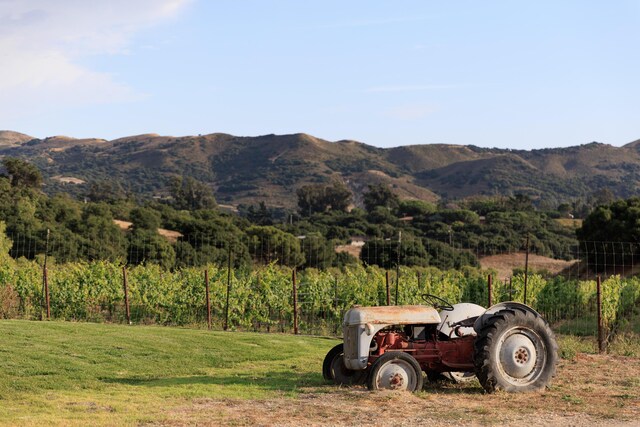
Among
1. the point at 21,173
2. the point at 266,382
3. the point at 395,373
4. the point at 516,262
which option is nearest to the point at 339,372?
the point at 266,382

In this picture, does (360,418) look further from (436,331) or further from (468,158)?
(468,158)

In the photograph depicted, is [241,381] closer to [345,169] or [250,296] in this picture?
[250,296]

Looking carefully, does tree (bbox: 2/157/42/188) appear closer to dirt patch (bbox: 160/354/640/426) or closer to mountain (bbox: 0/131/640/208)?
mountain (bbox: 0/131/640/208)

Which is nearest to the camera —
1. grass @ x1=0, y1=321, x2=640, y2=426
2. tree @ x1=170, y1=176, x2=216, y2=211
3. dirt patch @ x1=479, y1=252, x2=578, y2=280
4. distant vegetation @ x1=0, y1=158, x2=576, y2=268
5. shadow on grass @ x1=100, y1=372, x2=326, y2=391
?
grass @ x1=0, y1=321, x2=640, y2=426

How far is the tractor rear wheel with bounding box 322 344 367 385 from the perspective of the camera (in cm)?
1250

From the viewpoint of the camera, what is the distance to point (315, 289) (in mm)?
27062

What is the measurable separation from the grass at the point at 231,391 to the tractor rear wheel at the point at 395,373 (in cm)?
25

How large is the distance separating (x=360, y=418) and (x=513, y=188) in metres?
144

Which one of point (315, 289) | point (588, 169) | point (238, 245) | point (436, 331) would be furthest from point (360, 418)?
point (588, 169)

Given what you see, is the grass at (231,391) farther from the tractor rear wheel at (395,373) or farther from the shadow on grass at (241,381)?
the tractor rear wheel at (395,373)

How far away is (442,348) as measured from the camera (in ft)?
40.3

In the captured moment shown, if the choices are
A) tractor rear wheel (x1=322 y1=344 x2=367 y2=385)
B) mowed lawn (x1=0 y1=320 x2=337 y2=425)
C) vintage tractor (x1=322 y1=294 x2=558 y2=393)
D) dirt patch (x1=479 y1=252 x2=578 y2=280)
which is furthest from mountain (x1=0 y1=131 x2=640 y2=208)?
vintage tractor (x1=322 y1=294 x2=558 y2=393)

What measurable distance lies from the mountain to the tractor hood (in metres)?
118

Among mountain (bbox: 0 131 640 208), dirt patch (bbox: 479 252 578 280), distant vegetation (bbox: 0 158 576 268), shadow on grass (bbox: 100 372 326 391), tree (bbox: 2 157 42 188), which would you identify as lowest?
shadow on grass (bbox: 100 372 326 391)
